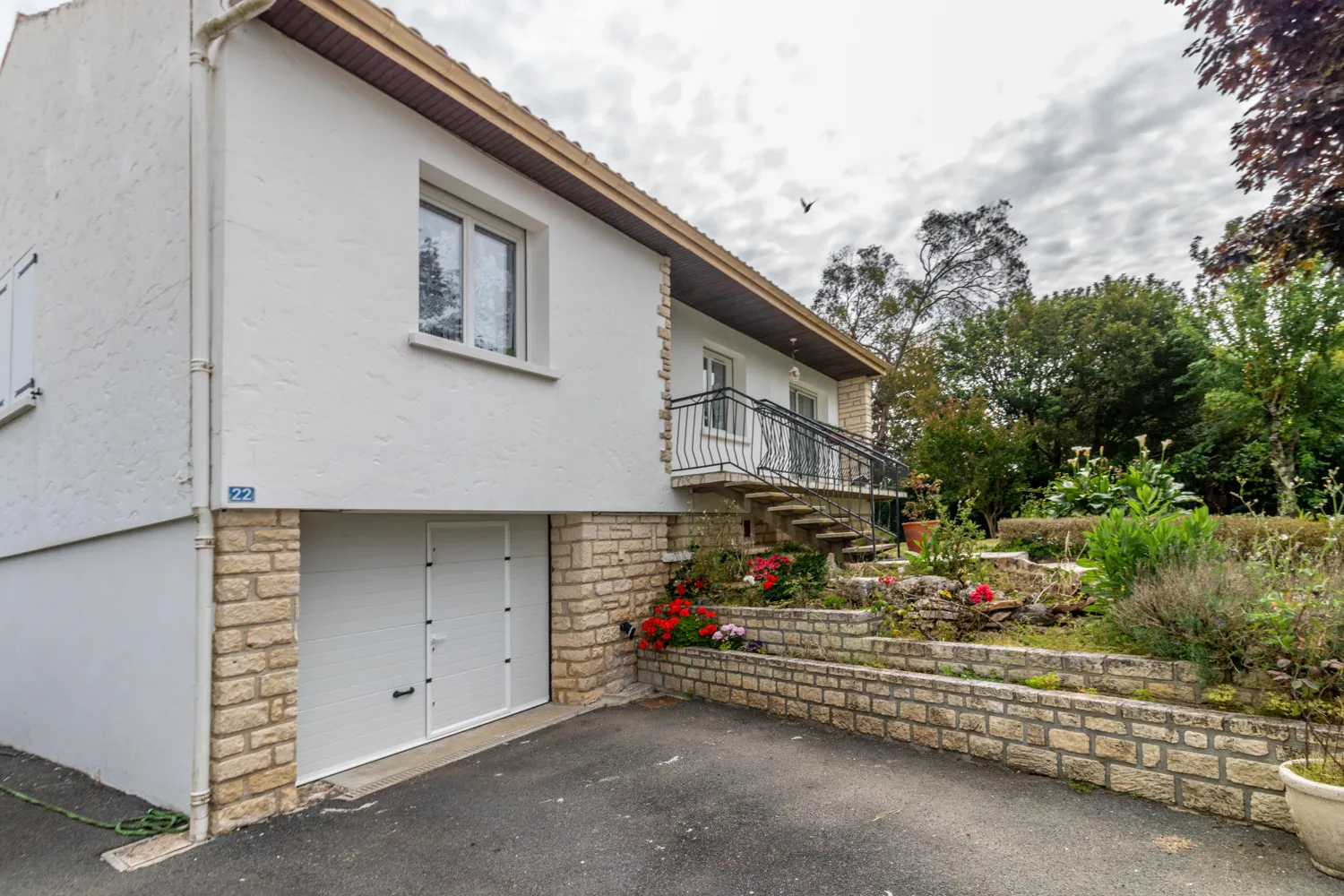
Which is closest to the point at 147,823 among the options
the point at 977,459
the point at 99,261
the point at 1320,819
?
the point at 99,261

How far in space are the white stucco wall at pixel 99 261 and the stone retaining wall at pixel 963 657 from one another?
4.92 m

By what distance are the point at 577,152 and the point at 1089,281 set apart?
2202 centimetres

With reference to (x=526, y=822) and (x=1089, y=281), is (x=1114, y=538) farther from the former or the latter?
(x=1089, y=281)

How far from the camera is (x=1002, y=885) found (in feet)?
10.3

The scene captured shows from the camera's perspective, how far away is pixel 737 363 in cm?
1088

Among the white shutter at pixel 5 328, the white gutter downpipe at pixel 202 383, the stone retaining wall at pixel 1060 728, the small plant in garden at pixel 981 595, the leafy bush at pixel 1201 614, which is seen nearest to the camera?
the stone retaining wall at pixel 1060 728

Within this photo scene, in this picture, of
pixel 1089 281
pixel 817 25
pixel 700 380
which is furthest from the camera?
pixel 1089 281

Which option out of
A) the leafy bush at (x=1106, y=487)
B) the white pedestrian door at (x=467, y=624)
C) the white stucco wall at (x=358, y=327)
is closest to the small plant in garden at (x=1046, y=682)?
the white stucco wall at (x=358, y=327)

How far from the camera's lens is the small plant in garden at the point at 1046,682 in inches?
181

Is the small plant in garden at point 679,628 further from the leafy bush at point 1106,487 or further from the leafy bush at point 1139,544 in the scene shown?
the leafy bush at point 1106,487

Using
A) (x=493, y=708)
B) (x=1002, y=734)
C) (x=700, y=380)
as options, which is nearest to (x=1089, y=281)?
(x=700, y=380)

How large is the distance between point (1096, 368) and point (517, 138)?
758 inches

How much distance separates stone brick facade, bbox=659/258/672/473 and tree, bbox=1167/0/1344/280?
521 cm

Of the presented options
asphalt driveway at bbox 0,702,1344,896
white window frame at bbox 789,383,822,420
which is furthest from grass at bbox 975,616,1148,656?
white window frame at bbox 789,383,822,420
